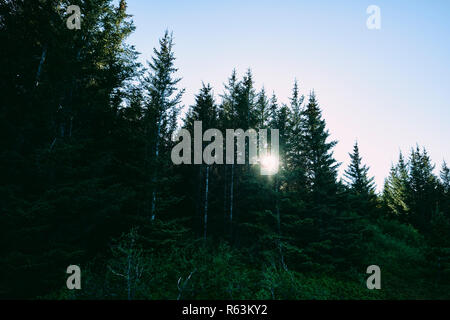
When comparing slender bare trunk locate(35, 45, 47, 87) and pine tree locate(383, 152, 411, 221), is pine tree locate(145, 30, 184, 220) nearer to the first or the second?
slender bare trunk locate(35, 45, 47, 87)

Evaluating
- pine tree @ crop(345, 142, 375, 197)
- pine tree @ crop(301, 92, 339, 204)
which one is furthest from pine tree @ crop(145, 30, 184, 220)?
pine tree @ crop(345, 142, 375, 197)

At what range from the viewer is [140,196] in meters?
12.3

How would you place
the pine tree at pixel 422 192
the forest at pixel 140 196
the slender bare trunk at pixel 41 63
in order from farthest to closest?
the pine tree at pixel 422 192 < the slender bare trunk at pixel 41 63 < the forest at pixel 140 196

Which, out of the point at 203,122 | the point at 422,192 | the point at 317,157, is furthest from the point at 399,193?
the point at 203,122

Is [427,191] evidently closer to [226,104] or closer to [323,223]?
[323,223]

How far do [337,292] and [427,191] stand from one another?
2897 centimetres

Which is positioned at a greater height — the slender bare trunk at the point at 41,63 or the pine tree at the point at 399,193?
the slender bare trunk at the point at 41,63

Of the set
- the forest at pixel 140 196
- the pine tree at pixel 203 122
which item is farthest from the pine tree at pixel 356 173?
the pine tree at pixel 203 122

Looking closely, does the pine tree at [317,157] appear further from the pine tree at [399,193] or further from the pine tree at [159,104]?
the pine tree at [399,193]

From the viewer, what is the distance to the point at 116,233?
1155cm

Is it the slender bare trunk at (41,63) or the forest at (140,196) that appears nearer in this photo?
the forest at (140,196)

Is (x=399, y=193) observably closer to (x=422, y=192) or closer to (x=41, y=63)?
(x=422, y=192)

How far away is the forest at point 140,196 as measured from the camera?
790cm

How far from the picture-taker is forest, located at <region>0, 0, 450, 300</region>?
25.9ft
